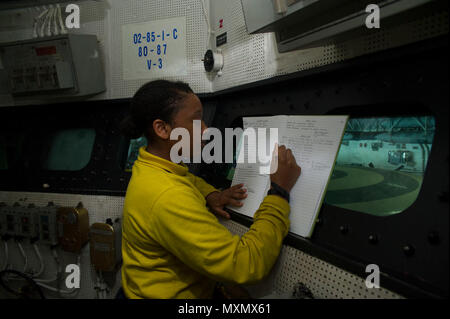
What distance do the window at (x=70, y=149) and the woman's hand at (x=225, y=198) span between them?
155 centimetres

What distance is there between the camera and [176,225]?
1.09 meters

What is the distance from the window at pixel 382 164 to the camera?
1031mm

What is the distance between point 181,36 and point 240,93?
33.4 inches

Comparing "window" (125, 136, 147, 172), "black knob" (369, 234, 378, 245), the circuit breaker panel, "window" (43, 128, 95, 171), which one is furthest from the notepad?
"window" (43, 128, 95, 171)

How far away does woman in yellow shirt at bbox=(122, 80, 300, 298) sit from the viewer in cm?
108

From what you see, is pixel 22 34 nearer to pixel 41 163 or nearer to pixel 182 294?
pixel 41 163

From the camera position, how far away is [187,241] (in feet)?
3.51

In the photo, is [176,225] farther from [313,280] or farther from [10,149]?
[10,149]

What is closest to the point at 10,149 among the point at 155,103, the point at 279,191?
the point at 155,103

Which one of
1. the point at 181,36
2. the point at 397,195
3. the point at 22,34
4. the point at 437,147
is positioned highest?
the point at 22,34

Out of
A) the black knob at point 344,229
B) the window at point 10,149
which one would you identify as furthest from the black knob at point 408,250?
the window at point 10,149

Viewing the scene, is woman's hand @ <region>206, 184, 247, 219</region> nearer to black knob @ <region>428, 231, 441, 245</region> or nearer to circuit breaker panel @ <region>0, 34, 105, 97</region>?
black knob @ <region>428, 231, 441, 245</region>

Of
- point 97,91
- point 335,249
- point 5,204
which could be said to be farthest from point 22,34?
point 335,249

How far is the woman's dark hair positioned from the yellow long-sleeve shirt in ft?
0.53
